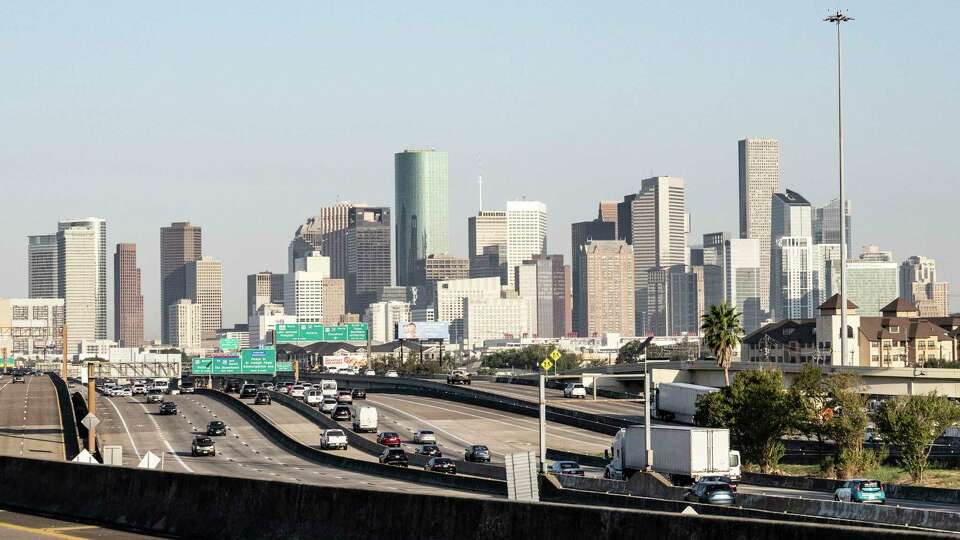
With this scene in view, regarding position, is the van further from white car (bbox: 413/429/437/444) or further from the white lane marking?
the white lane marking

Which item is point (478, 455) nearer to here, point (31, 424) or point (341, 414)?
point (31, 424)

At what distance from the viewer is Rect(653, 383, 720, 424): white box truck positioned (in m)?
109

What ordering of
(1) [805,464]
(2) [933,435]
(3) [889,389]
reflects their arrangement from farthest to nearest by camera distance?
1. (3) [889,389]
2. (1) [805,464]
3. (2) [933,435]

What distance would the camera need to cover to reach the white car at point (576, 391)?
5723 inches

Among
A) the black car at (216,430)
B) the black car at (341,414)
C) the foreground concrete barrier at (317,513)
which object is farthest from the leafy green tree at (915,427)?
the foreground concrete barrier at (317,513)

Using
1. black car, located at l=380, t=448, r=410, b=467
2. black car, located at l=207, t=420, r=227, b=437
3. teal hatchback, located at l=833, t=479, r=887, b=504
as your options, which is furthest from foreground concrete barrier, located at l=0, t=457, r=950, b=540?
black car, located at l=207, t=420, r=227, b=437

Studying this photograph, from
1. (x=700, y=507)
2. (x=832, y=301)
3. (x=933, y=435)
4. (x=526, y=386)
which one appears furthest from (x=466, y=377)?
(x=700, y=507)

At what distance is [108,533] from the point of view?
27438 millimetres

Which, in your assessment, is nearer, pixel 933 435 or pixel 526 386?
pixel 933 435

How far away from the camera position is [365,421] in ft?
354

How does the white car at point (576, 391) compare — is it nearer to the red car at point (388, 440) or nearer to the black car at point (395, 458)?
the red car at point (388, 440)

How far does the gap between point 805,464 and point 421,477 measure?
31.1 meters

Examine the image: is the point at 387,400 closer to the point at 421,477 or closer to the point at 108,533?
the point at 421,477

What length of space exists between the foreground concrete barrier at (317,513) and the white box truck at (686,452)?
35979mm
